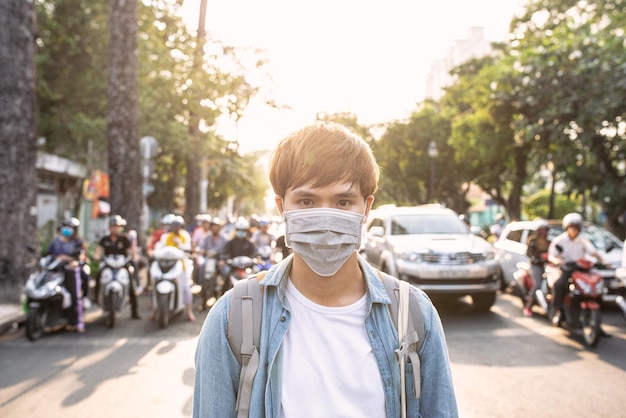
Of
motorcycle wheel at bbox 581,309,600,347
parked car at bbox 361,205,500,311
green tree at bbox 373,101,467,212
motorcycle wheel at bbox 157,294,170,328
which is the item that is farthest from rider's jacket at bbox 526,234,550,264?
green tree at bbox 373,101,467,212

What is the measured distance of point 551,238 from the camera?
11.6 m

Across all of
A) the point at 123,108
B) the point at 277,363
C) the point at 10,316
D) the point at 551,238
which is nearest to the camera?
the point at 277,363

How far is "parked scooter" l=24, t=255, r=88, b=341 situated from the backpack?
7.14 metres

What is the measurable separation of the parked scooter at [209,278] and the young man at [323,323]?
9.77 meters

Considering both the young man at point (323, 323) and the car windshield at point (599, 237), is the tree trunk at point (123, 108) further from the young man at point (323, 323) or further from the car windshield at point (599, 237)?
the young man at point (323, 323)

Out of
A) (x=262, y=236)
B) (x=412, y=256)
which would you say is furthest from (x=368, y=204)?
(x=262, y=236)

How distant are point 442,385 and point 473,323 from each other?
26.1 ft

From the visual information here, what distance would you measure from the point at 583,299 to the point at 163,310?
580cm

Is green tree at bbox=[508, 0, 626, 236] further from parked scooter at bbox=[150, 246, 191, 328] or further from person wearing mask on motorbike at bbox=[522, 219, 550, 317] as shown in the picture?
parked scooter at bbox=[150, 246, 191, 328]

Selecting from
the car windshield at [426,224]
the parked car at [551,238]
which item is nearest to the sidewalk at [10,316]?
the car windshield at [426,224]

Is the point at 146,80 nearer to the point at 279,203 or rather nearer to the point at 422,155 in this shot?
the point at 279,203

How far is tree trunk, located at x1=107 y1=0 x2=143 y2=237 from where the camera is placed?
13.9 m

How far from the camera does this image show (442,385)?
70.6 inches

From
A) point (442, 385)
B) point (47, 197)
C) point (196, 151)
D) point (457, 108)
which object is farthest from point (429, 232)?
point (457, 108)
